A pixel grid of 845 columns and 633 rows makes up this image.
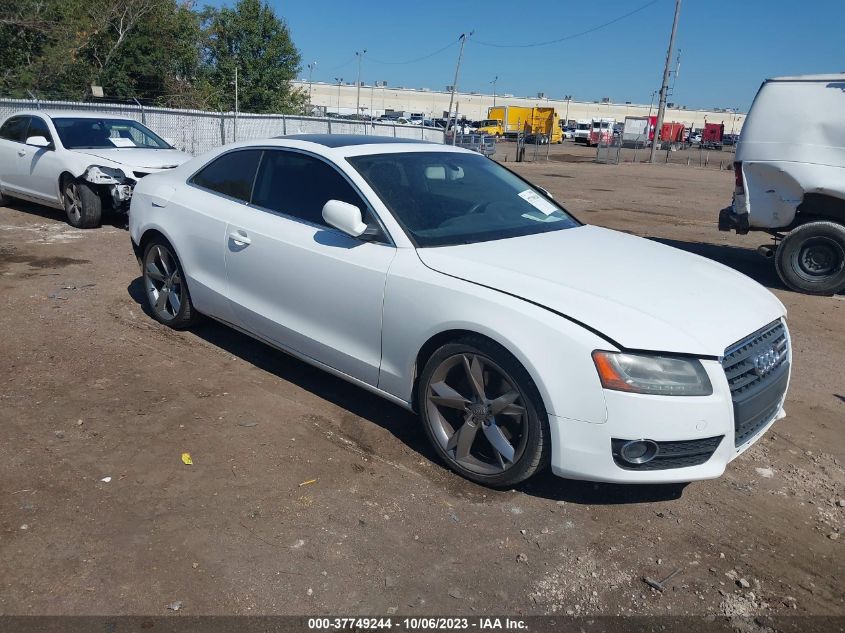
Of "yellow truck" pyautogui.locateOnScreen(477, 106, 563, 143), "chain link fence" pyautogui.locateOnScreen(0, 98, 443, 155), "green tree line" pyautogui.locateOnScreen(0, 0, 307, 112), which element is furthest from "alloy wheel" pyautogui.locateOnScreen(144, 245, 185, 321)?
"yellow truck" pyautogui.locateOnScreen(477, 106, 563, 143)

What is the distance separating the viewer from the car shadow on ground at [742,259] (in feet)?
29.2

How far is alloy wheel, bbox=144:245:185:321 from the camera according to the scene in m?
5.34

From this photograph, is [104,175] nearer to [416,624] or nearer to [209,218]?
[209,218]

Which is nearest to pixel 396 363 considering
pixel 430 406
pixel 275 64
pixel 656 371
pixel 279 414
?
pixel 430 406

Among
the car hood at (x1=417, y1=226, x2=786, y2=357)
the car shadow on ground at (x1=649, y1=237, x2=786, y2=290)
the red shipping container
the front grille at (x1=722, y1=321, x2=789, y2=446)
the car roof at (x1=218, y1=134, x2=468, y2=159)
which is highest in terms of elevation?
the red shipping container

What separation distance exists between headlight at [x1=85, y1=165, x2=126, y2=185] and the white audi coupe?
15.7 ft

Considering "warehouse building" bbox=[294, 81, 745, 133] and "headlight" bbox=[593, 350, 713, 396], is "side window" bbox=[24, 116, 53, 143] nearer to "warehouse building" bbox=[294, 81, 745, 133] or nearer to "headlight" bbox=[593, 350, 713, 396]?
"headlight" bbox=[593, 350, 713, 396]

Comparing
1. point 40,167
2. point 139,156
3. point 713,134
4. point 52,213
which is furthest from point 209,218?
point 713,134

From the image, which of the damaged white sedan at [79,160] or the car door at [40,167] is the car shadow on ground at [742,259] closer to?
the damaged white sedan at [79,160]

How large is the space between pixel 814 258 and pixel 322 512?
717cm

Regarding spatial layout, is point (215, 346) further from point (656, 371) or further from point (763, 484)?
point (763, 484)

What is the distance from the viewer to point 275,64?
40.4 meters

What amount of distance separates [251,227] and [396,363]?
147 centimetres

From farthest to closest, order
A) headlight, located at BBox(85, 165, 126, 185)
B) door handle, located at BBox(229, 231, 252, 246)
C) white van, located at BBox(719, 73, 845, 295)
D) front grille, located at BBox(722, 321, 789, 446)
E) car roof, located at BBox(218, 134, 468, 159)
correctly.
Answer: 1. headlight, located at BBox(85, 165, 126, 185)
2. white van, located at BBox(719, 73, 845, 295)
3. door handle, located at BBox(229, 231, 252, 246)
4. car roof, located at BBox(218, 134, 468, 159)
5. front grille, located at BBox(722, 321, 789, 446)
